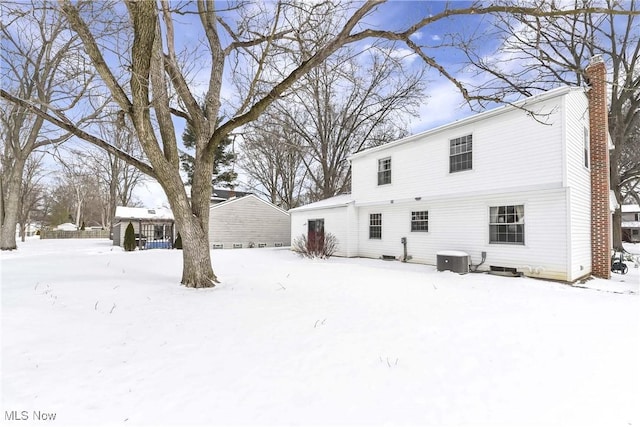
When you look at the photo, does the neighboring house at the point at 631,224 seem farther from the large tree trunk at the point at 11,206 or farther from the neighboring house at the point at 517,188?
the large tree trunk at the point at 11,206

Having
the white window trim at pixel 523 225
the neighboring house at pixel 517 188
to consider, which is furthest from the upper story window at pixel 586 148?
the white window trim at pixel 523 225

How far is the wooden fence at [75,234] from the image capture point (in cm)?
3453

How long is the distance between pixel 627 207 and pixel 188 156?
52.4 meters

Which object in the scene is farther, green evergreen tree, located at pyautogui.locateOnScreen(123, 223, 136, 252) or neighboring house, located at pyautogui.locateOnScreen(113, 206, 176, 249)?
neighboring house, located at pyautogui.locateOnScreen(113, 206, 176, 249)

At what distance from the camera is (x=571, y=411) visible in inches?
94.6

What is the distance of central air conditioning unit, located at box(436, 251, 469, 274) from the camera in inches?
377

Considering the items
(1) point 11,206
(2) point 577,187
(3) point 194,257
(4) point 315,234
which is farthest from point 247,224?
(2) point 577,187

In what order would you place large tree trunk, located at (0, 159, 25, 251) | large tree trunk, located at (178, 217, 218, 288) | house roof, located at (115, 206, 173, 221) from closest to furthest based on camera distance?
large tree trunk, located at (178, 217, 218, 288), large tree trunk, located at (0, 159, 25, 251), house roof, located at (115, 206, 173, 221)

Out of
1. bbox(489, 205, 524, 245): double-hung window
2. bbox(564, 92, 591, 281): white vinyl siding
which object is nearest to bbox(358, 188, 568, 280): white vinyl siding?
bbox(489, 205, 524, 245): double-hung window

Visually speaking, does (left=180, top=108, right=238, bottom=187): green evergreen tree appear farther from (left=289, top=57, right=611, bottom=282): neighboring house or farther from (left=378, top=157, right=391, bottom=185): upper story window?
(left=289, top=57, right=611, bottom=282): neighboring house

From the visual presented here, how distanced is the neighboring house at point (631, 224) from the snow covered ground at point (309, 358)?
37.3 m

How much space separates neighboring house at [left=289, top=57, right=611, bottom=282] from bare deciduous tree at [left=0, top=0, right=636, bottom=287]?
363 cm

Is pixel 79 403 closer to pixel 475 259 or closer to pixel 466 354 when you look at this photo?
pixel 466 354

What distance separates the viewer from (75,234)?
36.1 meters
